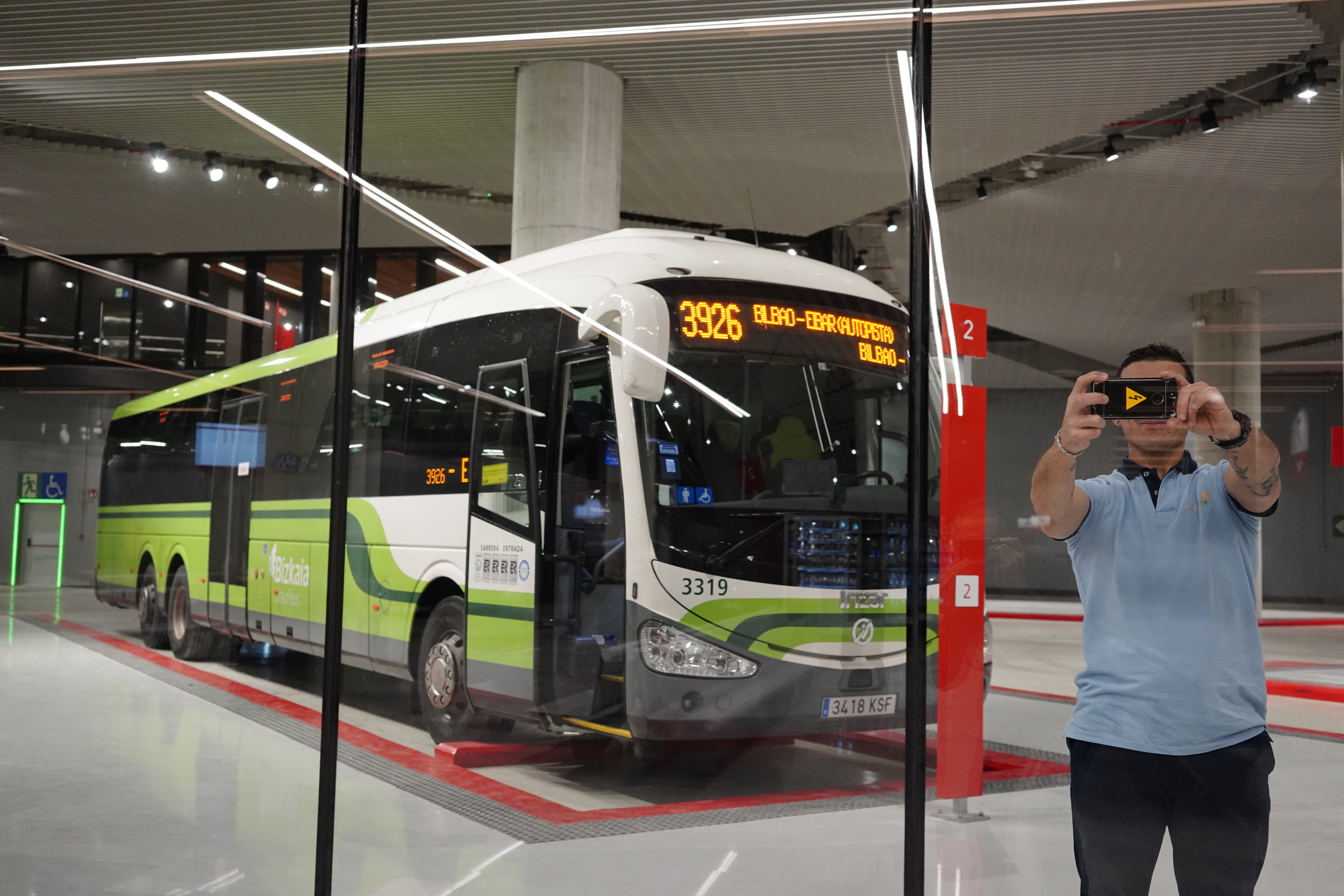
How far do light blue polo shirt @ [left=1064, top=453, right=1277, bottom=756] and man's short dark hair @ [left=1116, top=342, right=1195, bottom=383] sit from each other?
0.41 meters

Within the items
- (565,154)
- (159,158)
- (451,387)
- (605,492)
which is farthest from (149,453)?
(565,154)

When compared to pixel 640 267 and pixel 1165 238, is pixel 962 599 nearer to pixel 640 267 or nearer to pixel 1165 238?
pixel 1165 238

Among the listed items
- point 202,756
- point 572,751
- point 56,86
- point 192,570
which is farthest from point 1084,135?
point 192,570

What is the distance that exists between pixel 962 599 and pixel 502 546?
86.4 inches

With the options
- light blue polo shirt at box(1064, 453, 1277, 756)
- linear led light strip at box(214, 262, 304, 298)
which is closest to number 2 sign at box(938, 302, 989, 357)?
light blue polo shirt at box(1064, 453, 1277, 756)

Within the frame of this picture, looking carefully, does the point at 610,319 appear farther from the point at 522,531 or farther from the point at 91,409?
the point at 91,409

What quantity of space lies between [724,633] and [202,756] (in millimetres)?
2698

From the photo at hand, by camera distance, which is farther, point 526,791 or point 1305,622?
point 526,791

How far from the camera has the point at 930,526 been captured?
173 inches

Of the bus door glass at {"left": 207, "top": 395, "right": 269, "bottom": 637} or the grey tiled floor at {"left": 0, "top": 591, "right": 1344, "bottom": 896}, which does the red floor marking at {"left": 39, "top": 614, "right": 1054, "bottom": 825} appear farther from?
the bus door glass at {"left": 207, "top": 395, "right": 269, "bottom": 637}

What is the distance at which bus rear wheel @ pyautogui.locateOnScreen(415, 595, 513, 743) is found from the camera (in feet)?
18.5

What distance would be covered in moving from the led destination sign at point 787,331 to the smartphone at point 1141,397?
6.15 feet

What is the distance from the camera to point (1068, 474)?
102 inches

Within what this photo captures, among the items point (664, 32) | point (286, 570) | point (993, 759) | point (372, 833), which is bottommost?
point (372, 833)
